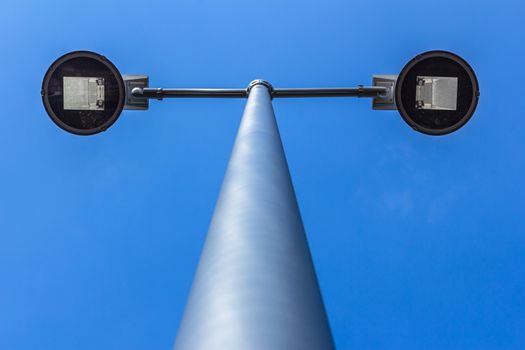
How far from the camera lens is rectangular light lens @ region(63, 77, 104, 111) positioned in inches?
410

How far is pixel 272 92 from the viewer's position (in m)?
9.66

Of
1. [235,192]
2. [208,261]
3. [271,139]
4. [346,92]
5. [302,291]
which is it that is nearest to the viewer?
[302,291]

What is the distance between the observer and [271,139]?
505cm

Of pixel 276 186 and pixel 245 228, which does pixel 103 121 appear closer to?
pixel 276 186

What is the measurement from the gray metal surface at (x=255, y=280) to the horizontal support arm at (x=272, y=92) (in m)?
5.76

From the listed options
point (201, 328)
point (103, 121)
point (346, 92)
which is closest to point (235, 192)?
point (201, 328)

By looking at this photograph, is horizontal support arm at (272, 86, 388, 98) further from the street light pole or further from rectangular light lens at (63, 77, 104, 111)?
rectangular light lens at (63, 77, 104, 111)

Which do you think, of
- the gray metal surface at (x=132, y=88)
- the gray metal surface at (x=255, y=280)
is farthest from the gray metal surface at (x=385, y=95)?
the gray metal surface at (x=255, y=280)

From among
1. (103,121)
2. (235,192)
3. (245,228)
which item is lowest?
(245,228)

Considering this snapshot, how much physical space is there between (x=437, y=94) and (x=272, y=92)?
3.00 m

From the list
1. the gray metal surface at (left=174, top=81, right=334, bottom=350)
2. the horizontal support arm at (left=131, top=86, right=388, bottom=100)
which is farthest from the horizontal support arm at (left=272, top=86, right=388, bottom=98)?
the gray metal surface at (left=174, top=81, right=334, bottom=350)

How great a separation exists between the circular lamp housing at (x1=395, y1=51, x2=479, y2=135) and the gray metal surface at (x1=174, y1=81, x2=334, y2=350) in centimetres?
691

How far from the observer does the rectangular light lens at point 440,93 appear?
1036cm

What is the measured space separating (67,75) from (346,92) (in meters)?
4.89
